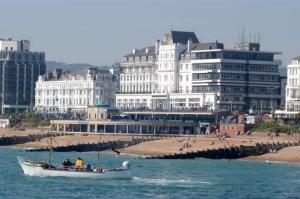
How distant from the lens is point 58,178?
9862cm

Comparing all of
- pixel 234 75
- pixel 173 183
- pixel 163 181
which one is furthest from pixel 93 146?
pixel 173 183

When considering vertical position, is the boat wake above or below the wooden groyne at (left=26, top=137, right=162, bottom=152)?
below

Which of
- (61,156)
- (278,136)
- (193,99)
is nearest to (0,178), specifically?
(61,156)

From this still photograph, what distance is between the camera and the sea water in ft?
288

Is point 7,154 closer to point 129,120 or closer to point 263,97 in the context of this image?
point 129,120

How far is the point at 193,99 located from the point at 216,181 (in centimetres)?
9889

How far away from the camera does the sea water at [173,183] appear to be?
3460 inches

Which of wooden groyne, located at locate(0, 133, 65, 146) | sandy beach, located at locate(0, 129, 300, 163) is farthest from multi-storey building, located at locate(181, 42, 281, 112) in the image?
sandy beach, located at locate(0, 129, 300, 163)

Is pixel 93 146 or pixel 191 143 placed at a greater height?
pixel 191 143

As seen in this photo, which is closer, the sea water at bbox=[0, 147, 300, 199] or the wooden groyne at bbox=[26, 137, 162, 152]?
the sea water at bbox=[0, 147, 300, 199]

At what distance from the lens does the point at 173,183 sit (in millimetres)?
96062

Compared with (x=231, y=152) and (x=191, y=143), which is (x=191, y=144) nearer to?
(x=191, y=143)

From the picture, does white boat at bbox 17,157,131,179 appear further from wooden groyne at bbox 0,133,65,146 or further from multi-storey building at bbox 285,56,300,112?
multi-storey building at bbox 285,56,300,112

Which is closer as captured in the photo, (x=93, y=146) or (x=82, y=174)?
(x=82, y=174)
